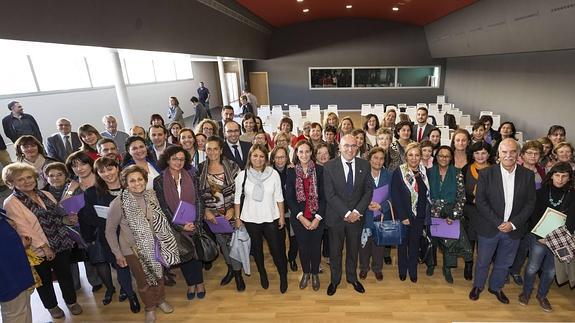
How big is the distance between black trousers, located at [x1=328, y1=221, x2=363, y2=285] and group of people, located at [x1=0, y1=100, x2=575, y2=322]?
0.04ft

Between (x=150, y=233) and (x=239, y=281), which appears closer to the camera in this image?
(x=150, y=233)

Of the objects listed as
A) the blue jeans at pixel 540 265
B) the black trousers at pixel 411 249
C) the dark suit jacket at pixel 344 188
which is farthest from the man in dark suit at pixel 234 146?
the blue jeans at pixel 540 265

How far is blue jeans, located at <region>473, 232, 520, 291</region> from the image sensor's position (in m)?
2.84

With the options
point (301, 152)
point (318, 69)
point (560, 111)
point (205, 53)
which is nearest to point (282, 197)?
point (301, 152)

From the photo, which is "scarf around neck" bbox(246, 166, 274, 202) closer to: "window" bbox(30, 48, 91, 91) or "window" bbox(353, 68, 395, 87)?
"window" bbox(30, 48, 91, 91)

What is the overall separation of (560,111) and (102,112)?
12565 mm

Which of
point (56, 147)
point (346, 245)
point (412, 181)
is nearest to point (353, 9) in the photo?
point (412, 181)

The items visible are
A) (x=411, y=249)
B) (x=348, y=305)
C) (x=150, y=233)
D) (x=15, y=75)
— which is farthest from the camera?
(x=15, y=75)

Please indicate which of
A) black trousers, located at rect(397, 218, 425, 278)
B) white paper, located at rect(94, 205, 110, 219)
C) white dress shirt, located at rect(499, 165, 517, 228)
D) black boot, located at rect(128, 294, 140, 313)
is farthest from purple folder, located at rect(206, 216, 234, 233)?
white dress shirt, located at rect(499, 165, 517, 228)

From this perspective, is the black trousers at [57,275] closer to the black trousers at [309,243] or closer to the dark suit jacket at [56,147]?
the black trousers at [309,243]

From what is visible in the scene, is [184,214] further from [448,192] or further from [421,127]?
[421,127]

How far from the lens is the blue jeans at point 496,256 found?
2.84 metres

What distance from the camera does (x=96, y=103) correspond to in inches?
361

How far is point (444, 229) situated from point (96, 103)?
10.1m
